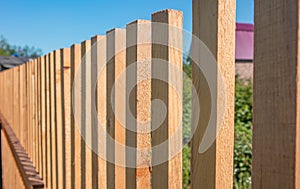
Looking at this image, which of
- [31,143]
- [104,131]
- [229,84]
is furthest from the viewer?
[31,143]

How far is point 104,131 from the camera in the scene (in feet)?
4.65

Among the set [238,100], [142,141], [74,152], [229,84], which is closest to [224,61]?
[229,84]

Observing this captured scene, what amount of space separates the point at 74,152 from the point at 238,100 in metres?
4.63

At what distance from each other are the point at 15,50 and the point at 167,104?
6366 centimetres

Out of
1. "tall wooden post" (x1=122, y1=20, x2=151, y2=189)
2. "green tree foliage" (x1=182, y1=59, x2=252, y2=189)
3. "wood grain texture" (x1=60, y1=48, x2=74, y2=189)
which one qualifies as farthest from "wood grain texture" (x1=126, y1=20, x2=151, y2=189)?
"green tree foliage" (x1=182, y1=59, x2=252, y2=189)

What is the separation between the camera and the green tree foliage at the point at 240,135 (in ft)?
12.3

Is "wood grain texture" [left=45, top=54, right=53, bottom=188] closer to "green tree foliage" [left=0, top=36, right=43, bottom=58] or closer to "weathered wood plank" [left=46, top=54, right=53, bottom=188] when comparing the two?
"weathered wood plank" [left=46, top=54, right=53, bottom=188]

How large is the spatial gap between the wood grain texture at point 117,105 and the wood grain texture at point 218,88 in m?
0.47

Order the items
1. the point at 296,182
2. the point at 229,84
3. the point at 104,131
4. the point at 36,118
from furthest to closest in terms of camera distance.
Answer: the point at 36,118 < the point at 104,131 < the point at 229,84 < the point at 296,182

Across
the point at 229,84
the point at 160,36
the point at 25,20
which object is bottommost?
the point at 229,84

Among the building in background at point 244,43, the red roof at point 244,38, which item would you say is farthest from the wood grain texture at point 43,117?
the red roof at point 244,38

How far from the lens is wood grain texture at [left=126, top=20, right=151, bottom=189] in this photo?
1.10 meters

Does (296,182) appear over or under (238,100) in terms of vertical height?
under

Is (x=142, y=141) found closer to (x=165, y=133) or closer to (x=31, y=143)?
(x=165, y=133)
